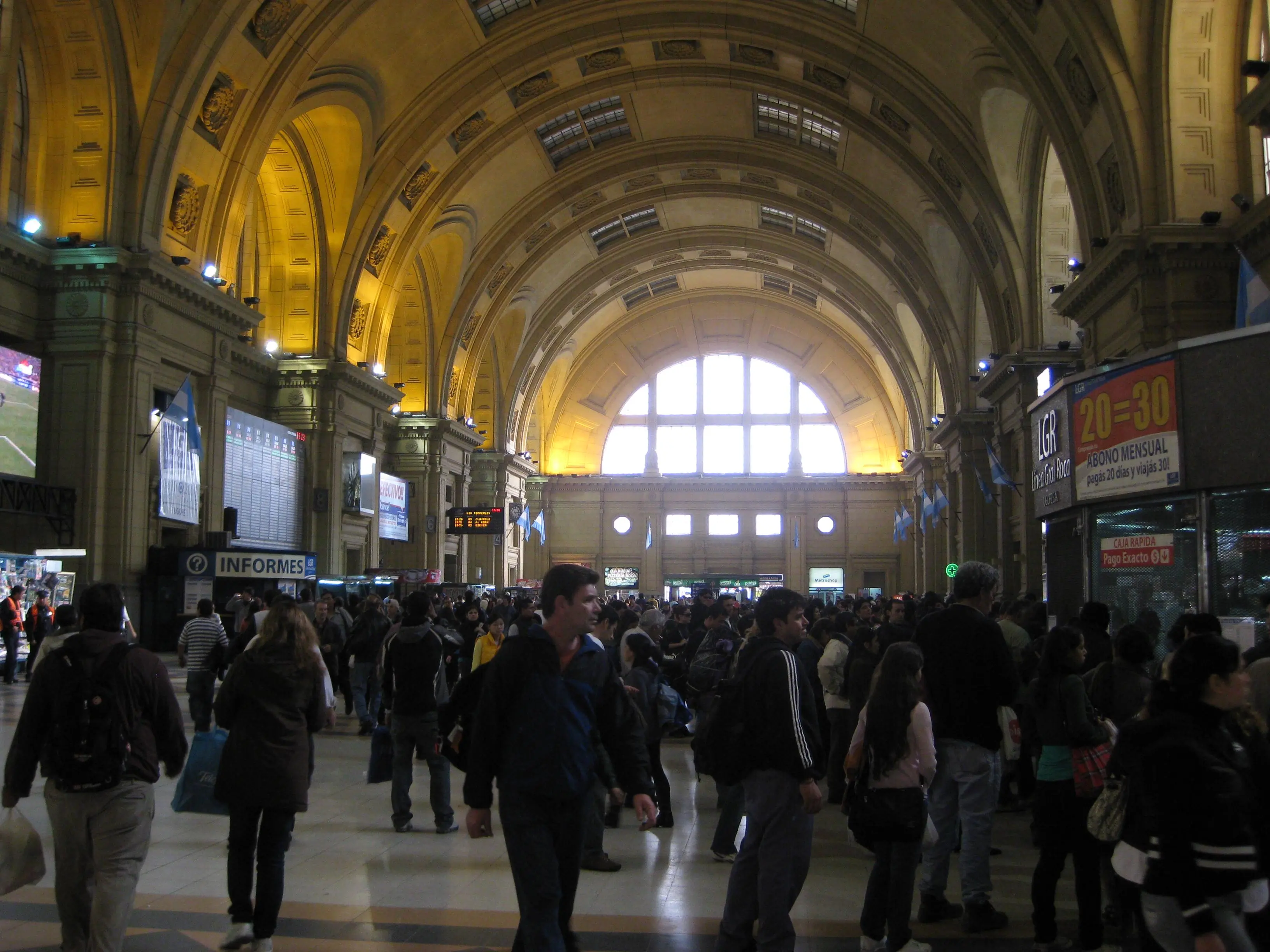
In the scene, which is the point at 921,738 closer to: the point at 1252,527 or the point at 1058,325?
the point at 1252,527

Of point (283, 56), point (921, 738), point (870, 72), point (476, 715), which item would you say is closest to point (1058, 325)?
point (870, 72)

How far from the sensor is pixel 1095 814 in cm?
418

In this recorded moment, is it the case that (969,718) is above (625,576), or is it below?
below

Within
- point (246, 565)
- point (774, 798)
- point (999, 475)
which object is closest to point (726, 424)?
point (999, 475)

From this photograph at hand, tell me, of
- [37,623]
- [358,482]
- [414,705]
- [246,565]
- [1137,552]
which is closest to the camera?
[414,705]

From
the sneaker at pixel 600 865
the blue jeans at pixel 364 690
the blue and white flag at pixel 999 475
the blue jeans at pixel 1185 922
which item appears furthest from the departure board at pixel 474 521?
the blue jeans at pixel 1185 922

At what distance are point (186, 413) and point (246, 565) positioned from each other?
2.99m

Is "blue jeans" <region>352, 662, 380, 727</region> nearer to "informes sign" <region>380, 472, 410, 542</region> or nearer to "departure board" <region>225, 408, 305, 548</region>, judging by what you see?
"departure board" <region>225, 408, 305, 548</region>

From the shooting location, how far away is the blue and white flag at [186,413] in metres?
17.2

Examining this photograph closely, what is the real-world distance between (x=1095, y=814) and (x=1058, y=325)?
1903 cm

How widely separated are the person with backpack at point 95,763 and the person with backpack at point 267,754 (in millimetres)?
554

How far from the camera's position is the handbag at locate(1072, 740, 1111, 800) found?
15.8 feet

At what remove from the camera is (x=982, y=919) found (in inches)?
203

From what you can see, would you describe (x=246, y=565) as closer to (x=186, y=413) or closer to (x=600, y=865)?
(x=186, y=413)
